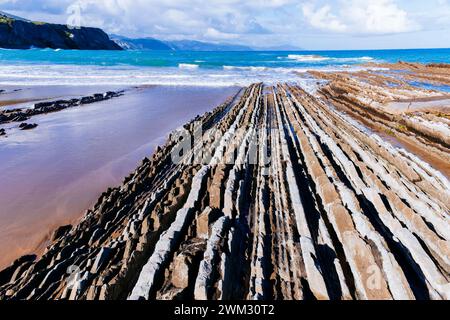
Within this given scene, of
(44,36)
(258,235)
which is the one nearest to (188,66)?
(258,235)

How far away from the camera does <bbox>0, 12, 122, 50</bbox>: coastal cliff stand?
10409cm

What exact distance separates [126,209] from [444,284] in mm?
6038

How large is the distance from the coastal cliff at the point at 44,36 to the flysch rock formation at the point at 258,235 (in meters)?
125

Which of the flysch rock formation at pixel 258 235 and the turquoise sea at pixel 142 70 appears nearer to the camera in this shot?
the flysch rock formation at pixel 258 235

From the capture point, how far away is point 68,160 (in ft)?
34.7

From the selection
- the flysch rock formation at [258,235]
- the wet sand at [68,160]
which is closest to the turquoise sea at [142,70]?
the wet sand at [68,160]

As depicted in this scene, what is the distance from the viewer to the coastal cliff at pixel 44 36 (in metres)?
104

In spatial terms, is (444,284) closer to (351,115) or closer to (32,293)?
(32,293)

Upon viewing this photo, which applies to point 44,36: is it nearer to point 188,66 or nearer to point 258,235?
point 188,66

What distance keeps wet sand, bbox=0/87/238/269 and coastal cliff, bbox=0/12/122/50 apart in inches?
4398

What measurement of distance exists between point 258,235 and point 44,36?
13934 cm

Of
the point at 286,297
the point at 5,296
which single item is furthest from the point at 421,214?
the point at 5,296

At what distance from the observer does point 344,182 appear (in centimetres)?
773

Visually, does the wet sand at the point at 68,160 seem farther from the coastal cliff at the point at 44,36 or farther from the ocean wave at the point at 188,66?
the coastal cliff at the point at 44,36
